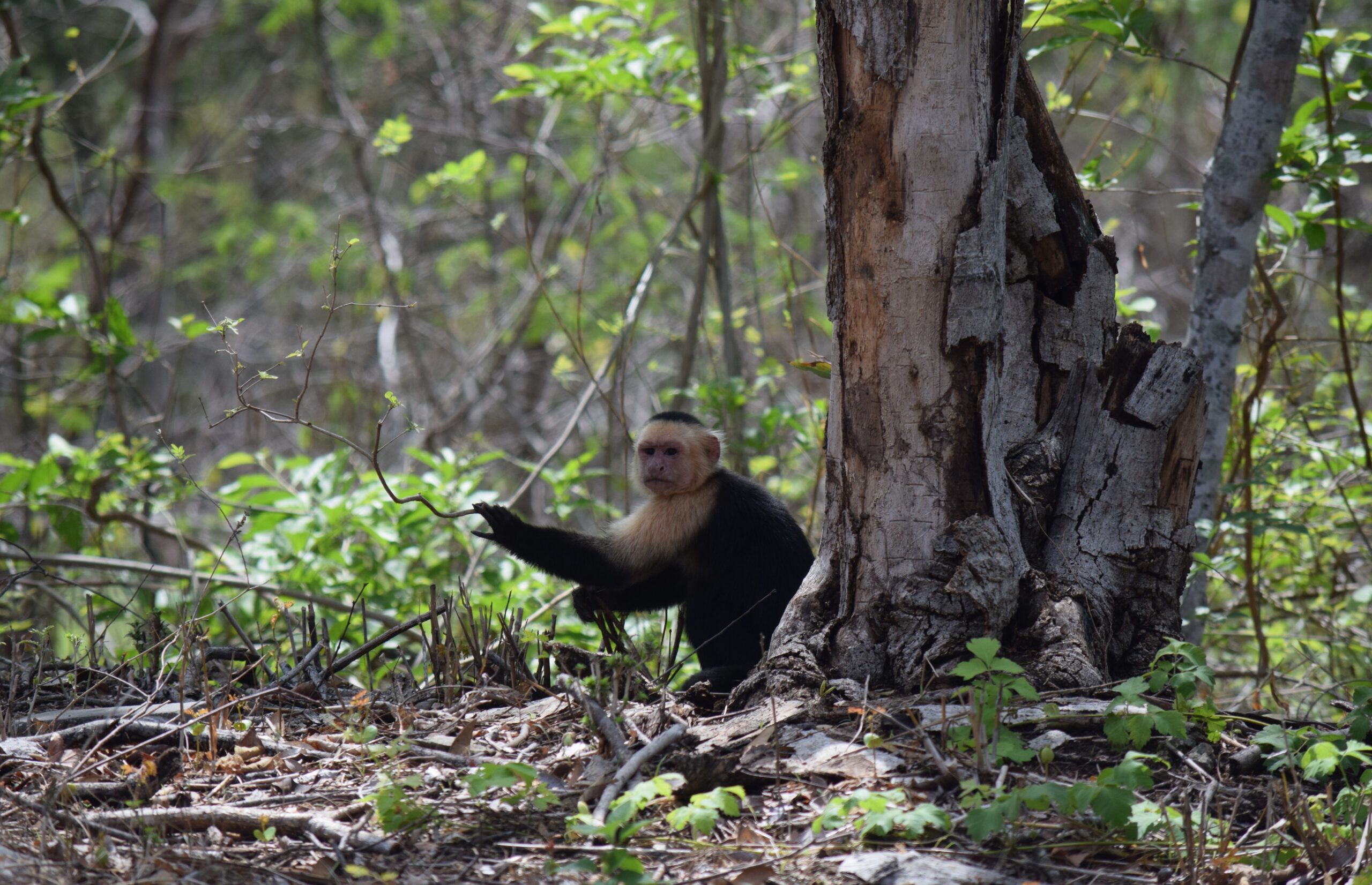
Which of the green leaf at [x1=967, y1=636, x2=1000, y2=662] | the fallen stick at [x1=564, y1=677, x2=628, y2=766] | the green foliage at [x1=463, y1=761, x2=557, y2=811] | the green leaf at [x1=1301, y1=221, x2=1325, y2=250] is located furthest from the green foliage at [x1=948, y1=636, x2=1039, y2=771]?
the green leaf at [x1=1301, y1=221, x2=1325, y2=250]

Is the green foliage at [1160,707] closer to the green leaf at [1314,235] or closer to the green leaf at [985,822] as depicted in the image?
the green leaf at [985,822]

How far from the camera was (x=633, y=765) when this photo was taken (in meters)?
2.35

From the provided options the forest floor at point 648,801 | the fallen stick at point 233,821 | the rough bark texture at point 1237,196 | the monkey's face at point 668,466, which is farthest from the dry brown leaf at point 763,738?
the rough bark texture at point 1237,196

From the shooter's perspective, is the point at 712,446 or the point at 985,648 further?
the point at 712,446

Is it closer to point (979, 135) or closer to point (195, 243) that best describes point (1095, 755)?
point (979, 135)

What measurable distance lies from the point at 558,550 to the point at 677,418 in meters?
0.69

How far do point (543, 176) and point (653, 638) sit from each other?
6.38m

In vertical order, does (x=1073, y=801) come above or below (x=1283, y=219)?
below

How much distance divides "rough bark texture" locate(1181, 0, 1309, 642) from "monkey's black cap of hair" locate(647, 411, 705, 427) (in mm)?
1817

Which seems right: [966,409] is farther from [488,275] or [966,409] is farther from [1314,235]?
[488,275]

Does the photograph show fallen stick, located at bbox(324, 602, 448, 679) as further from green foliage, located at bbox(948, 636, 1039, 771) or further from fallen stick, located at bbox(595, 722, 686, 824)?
green foliage, located at bbox(948, 636, 1039, 771)

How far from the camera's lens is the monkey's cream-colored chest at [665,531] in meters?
4.07

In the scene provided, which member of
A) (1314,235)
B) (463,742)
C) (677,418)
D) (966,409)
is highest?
(1314,235)

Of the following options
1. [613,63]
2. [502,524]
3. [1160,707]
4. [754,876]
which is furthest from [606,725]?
[613,63]
